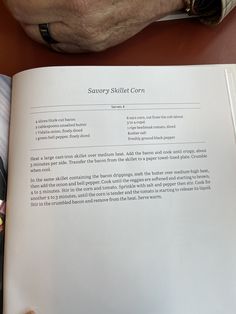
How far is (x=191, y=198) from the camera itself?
1.16 feet

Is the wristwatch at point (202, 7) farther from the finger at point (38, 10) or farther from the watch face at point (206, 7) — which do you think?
the finger at point (38, 10)

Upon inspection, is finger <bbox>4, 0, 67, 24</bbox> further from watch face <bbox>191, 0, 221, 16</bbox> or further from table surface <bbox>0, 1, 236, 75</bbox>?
watch face <bbox>191, 0, 221, 16</bbox>

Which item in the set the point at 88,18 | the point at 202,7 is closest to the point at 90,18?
the point at 88,18

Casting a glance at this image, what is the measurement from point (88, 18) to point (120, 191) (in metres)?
0.17

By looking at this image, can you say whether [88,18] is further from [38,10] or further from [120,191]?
[120,191]

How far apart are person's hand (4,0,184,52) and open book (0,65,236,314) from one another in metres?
0.03

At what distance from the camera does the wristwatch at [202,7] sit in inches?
16.2

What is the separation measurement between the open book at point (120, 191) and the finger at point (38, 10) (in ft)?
0.17

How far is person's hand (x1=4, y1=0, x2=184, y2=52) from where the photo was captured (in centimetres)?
36

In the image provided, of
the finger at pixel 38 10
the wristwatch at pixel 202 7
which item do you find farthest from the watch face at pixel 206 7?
the finger at pixel 38 10

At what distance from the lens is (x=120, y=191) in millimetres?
349

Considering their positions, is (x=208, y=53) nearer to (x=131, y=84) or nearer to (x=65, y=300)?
(x=131, y=84)

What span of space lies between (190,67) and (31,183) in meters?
0.21

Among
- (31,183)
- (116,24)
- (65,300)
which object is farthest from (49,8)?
(65,300)
